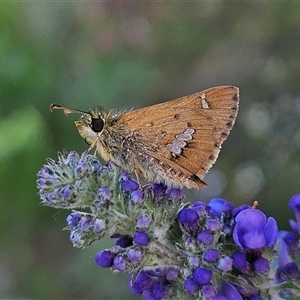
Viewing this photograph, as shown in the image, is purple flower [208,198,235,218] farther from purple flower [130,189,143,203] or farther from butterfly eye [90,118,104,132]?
butterfly eye [90,118,104,132]

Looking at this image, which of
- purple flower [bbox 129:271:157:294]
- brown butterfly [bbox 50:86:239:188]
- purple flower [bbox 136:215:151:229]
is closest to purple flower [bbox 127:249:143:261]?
purple flower [bbox 136:215:151:229]

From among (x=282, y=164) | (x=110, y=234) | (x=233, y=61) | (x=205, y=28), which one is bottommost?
(x=282, y=164)

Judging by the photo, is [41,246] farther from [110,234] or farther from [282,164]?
[110,234]

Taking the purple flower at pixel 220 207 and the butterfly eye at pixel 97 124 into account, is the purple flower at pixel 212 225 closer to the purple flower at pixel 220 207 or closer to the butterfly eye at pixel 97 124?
the purple flower at pixel 220 207

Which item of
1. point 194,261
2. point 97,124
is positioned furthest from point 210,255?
point 97,124

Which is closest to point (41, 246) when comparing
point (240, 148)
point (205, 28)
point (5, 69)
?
point (5, 69)

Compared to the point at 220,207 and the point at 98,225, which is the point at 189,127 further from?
the point at 98,225

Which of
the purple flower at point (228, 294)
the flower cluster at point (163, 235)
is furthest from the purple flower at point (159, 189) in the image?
the purple flower at point (228, 294)

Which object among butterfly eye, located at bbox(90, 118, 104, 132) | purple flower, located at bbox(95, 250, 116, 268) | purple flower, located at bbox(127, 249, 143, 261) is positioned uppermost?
butterfly eye, located at bbox(90, 118, 104, 132)
